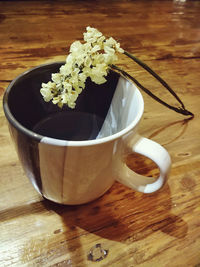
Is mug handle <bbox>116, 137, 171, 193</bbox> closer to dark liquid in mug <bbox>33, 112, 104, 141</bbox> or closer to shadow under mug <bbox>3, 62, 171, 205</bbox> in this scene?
shadow under mug <bbox>3, 62, 171, 205</bbox>

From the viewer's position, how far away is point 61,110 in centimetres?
51

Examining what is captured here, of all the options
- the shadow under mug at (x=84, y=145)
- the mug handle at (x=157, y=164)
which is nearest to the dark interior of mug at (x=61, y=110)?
the shadow under mug at (x=84, y=145)

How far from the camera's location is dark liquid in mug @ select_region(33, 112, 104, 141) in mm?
479

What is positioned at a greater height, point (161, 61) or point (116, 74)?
point (116, 74)

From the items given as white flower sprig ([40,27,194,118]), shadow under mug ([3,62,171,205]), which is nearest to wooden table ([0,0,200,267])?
shadow under mug ([3,62,171,205])

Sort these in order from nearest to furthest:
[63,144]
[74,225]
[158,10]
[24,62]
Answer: [63,144], [74,225], [24,62], [158,10]

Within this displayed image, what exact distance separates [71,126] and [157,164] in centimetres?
21

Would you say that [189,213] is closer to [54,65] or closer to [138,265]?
[138,265]

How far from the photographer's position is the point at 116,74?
0.44 metres

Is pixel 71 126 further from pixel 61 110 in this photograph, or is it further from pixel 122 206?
pixel 122 206

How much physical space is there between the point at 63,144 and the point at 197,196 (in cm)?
Answer: 29

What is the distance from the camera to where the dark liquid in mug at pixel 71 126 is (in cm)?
48

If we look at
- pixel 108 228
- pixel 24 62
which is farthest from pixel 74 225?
pixel 24 62

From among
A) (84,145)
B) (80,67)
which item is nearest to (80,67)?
(80,67)
